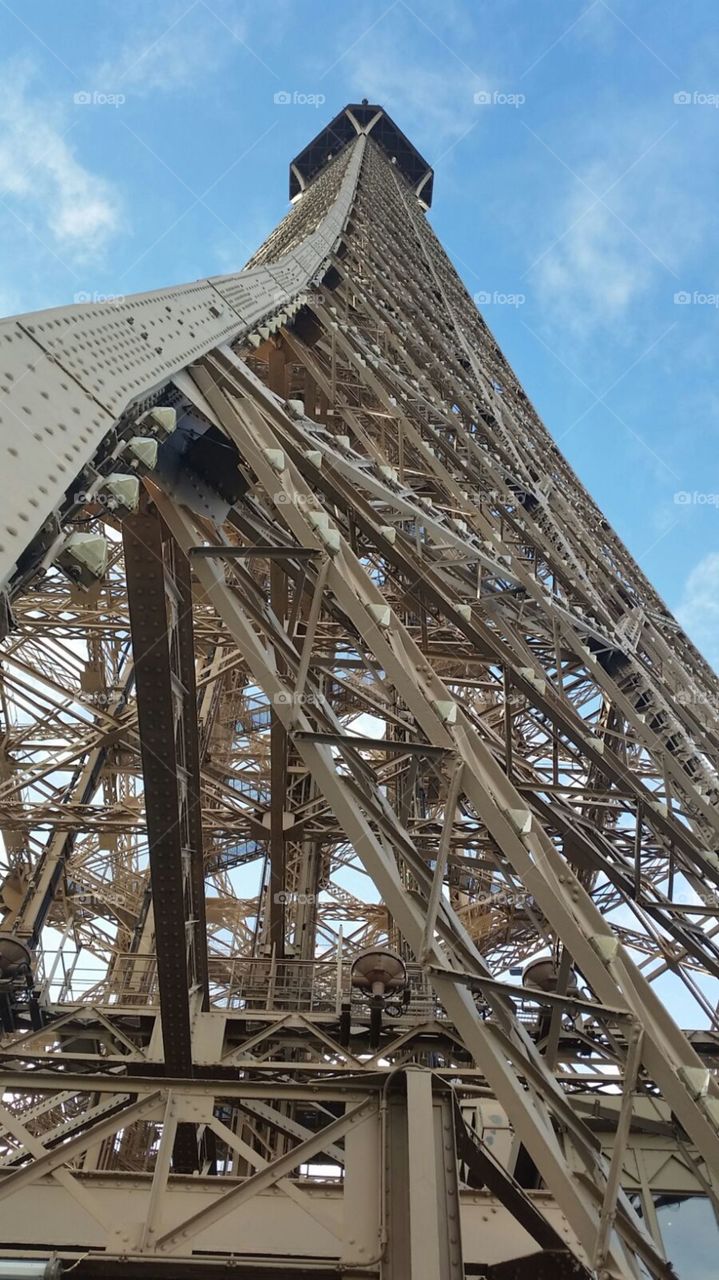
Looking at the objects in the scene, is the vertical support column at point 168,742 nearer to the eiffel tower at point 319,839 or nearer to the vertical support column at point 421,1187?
the eiffel tower at point 319,839

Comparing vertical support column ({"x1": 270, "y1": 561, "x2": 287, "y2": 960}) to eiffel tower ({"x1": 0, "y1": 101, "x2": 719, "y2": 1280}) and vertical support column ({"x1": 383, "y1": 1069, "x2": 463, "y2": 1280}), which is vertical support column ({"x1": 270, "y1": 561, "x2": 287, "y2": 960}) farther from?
A: vertical support column ({"x1": 383, "y1": 1069, "x2": 463, "y2": 1280})

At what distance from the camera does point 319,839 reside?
15734mm

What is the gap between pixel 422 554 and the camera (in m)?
11.2

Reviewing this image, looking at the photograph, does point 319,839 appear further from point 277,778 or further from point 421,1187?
point 421,1187

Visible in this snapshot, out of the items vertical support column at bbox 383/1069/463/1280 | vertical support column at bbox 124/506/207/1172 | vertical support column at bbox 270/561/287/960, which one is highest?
vertical support column at bbox 270/561/287/960

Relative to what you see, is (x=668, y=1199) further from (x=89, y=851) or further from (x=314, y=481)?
(x=89, y=851)

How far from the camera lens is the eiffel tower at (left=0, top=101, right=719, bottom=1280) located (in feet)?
16.6

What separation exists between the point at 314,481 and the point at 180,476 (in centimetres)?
125

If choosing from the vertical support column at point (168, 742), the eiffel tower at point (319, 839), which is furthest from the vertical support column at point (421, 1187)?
the vertical support column at point (168, 742)

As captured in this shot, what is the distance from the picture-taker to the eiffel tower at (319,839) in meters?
5.05

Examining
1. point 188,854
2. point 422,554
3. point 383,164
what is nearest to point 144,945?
point 188,854

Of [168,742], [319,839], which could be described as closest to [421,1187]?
[168,742]

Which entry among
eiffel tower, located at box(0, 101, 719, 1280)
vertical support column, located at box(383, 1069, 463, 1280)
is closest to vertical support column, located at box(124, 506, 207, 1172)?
eiffel tower, located at box(0, 101, 719, 1280)

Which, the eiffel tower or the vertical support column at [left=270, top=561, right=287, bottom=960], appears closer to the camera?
the eiffel tower
